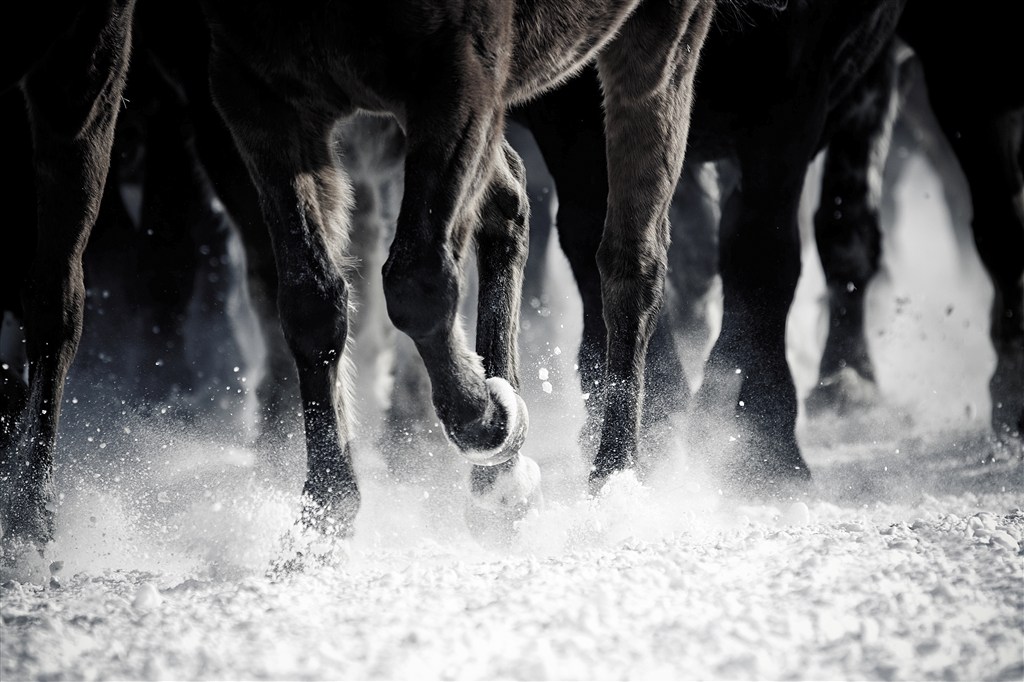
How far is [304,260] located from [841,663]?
1.50 m

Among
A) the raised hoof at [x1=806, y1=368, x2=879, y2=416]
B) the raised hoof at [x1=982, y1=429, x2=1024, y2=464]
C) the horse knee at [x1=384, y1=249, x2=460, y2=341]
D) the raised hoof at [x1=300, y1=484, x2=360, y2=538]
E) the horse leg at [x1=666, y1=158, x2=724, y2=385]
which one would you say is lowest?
the raised hoof at [x1=300, y1=484, x2=360, y2=538]

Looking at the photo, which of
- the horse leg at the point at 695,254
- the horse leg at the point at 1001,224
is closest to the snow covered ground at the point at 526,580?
the horse leg at the point at 1001,224

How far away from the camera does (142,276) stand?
16.5ft

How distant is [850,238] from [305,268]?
3516mm

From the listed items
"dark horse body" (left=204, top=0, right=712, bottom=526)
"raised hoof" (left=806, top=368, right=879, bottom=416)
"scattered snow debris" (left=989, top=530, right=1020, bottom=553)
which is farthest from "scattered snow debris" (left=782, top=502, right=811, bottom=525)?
"raised hoof" (left=806, top=368, right=879, bottom=416)

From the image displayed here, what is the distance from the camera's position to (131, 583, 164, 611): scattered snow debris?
6.36 ft

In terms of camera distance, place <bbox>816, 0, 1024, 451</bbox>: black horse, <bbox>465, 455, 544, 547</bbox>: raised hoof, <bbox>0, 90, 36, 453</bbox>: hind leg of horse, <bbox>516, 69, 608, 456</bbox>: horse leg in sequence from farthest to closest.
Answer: <bbox>816, 0, 1024, 451</bbox>: black horse < <bbox>516, 69, 608, 456</bbox>: horse leg < <bbox>0, 90, 36, 453</bbox>: hind leg of horse < <bbox>465, 455, 544, 547</bbox>: raised hoof

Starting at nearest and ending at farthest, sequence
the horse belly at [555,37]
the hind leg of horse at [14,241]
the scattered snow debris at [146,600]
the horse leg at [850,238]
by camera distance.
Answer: the scattered snow debris at [146,600] → the horse belly at [555,37] → the hind leg of horse at [14,241] → the horse leg at [850,238]

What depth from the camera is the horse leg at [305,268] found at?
8.20 ft

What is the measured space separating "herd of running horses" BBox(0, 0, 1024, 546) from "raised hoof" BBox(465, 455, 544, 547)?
0.04ft

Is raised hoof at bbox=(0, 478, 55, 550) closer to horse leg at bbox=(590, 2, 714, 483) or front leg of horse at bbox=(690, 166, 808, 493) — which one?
horse leg at bbox=(590, 2, 714, 483)

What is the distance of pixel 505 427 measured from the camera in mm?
2539

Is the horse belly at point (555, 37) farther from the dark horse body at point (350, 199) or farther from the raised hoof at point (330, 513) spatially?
the raised hoof at point (330, 513)

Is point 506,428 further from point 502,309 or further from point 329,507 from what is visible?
point 502,309
